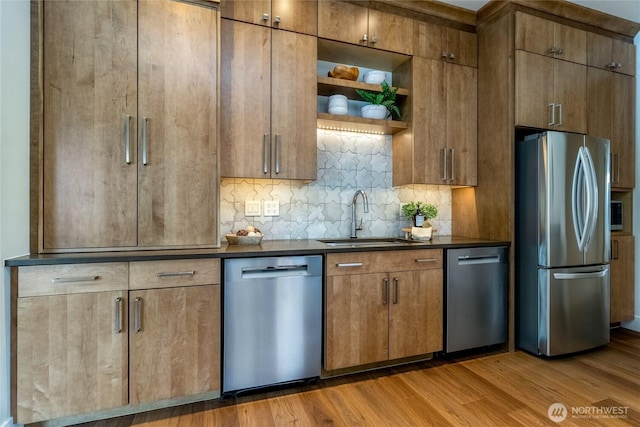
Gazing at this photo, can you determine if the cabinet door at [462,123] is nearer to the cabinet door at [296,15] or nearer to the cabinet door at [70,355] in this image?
the cabinet door at [296,15]

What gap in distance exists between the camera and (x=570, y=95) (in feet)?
8.79

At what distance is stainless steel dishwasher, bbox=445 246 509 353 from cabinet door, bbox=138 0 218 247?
5.73ft

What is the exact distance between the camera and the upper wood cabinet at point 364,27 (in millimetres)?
2312

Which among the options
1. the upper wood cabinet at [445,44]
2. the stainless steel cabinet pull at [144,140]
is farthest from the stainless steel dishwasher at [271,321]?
the upper wood cabinet at [445,44]

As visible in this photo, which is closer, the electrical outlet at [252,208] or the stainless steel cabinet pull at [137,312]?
the stainless steel cabinet pull at [137,312]

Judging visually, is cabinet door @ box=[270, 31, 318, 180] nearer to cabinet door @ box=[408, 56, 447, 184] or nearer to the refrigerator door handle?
cabinet door @ box=[408, 56, 447, 184]

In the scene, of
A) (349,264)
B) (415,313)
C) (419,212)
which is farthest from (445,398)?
(419,212)

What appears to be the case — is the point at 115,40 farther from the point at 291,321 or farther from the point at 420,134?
the point at 420,134

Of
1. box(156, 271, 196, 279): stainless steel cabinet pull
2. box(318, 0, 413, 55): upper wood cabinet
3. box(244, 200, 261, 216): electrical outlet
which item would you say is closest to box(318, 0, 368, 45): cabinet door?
box(318, 0, 413, 55): upper wood cabinet

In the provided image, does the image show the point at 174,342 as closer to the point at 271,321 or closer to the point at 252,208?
the point at 271,321

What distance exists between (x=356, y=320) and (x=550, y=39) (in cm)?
274

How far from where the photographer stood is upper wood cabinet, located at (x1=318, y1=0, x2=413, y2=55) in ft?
7.59

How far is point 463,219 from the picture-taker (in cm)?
299

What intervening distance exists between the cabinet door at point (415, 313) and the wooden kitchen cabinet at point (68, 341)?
5.32 feet
